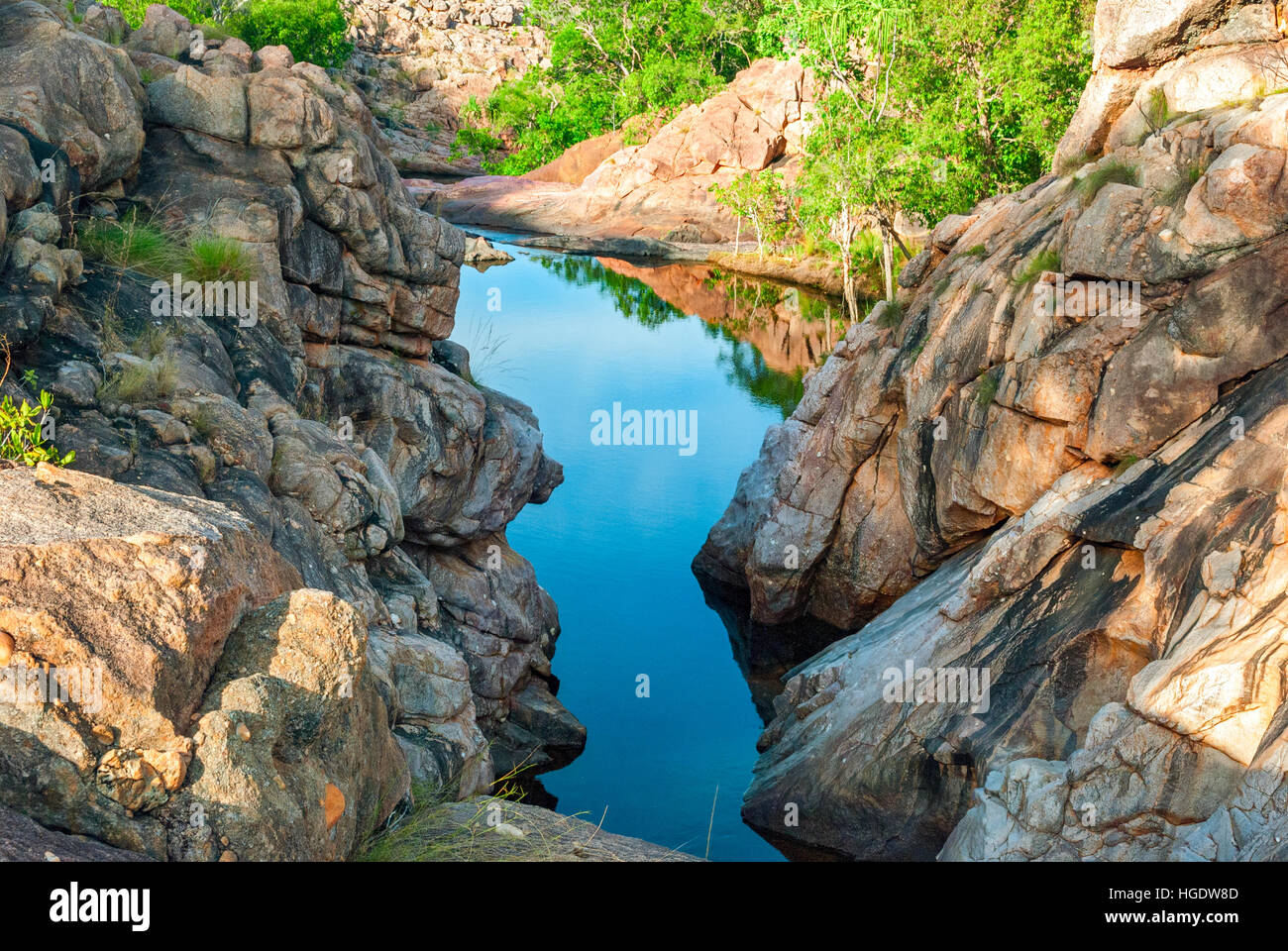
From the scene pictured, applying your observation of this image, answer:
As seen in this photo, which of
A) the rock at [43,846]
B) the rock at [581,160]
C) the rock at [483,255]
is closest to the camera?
the rock at [43,846]

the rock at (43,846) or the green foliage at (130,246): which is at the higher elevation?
the green foliage at (130,246)

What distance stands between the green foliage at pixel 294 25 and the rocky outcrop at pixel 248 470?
52272 mm

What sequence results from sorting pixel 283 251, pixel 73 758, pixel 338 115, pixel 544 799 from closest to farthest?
1. pixel 73 758
2. pixel 283 251
3. pixel 338 115
4. pixel 544 799

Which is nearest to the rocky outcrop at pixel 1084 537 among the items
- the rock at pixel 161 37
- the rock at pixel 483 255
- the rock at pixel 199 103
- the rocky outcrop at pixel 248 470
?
the rocky outcrop at pixel 248 470

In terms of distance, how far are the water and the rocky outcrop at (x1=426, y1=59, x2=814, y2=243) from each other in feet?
12.5

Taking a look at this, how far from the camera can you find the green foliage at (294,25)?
62469mm

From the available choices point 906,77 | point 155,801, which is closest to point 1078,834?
point 155,801

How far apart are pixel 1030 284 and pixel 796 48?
26.6m

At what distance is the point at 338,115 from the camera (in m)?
15.0

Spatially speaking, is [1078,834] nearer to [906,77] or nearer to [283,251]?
[283,251]

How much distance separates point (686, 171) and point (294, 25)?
26.6m

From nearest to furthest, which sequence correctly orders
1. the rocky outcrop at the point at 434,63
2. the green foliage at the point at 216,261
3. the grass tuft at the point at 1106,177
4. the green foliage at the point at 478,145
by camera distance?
1. the green foliage at the point at 216,261
2. the grass tuft at the point at 1106,177
3. the green foliage at the point at 478,145
4. the rocky outcrop at the point at 434,63

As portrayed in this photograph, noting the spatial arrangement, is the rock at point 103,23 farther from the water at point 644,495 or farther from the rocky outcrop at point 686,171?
A: the rocky outcrop at point 686,171

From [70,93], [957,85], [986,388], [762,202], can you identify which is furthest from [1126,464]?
[762,202]
